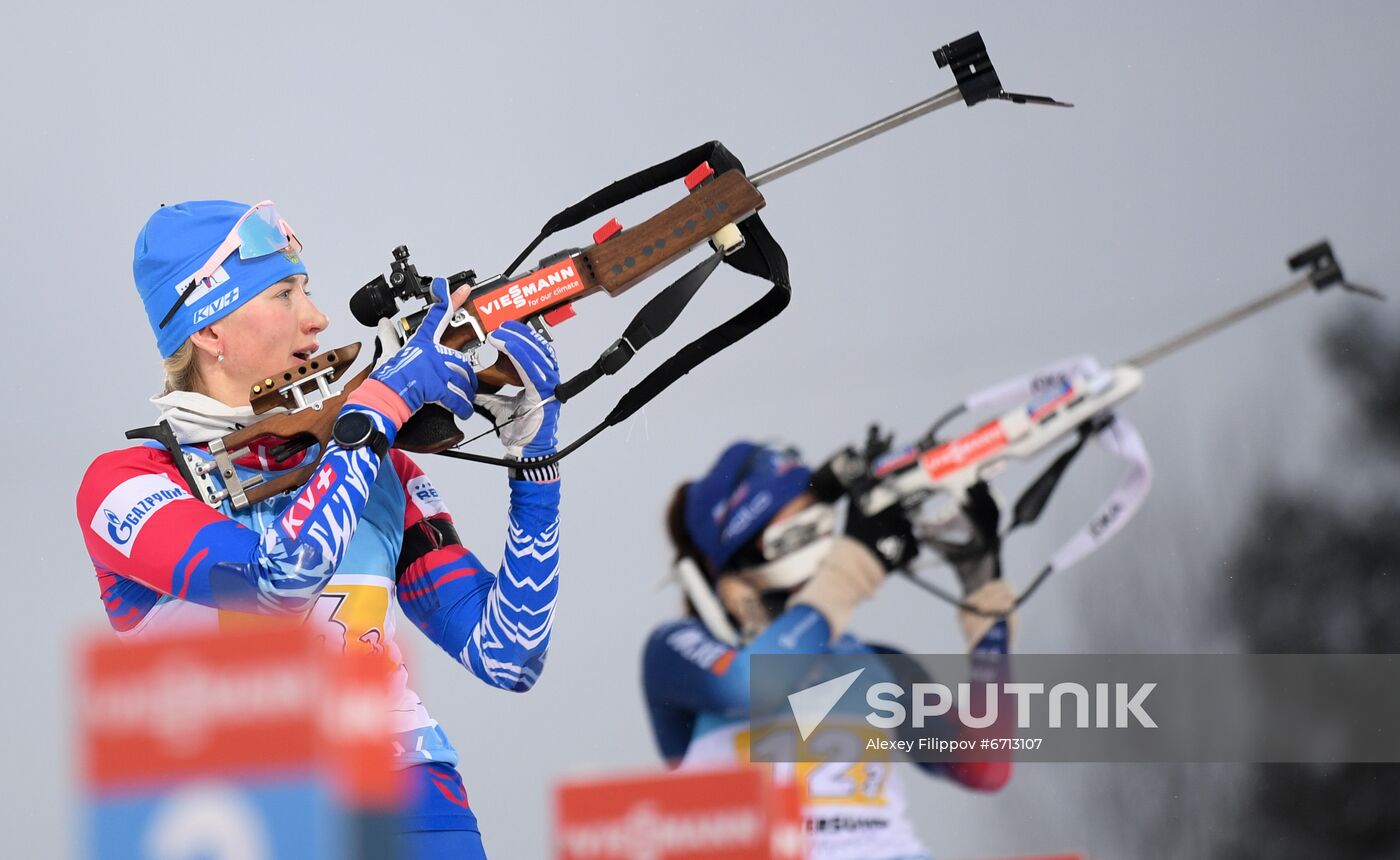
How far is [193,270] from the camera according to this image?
1.56 meters

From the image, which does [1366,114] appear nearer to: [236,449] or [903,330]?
[903,330]

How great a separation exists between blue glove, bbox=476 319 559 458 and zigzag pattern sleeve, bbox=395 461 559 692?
0.14 feet

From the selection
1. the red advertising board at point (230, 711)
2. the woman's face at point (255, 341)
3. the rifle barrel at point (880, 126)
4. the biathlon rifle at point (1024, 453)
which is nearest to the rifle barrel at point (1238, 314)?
the biathlon rifle at point (1024, 453)

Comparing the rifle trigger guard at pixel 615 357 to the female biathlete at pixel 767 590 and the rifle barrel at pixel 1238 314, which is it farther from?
the rifle barrel at pixel 1238 314

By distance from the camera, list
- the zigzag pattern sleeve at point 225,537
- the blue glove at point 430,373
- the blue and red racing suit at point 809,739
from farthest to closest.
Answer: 1. the blue and red racing suit at point 809,739
2. the blue glove at point 430,373
3. the zigzag pattern sleeve at point 225,537

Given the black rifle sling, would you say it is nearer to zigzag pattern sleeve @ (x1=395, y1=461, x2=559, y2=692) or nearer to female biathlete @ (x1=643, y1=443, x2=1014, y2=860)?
zigzag pattern sleeve @ (x1=395, y1=461, x2=559, y2=692)

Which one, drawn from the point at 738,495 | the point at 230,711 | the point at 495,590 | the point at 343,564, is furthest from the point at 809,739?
the point at 230,711

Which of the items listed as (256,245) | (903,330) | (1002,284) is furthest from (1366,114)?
(256,245)

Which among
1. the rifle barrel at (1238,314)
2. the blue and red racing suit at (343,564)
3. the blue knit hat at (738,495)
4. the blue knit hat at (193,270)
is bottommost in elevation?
the rifle barrel at (1238,314)

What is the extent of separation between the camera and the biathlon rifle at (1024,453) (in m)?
2.79

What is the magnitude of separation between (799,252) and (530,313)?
4.56 feet

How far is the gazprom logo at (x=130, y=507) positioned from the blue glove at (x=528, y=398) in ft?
1.04

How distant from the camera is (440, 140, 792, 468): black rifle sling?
171 cm

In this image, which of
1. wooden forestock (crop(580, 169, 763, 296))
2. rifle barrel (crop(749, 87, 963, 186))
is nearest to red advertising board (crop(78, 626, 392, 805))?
wooden forestock (crop(580, 169, 763, 296))
